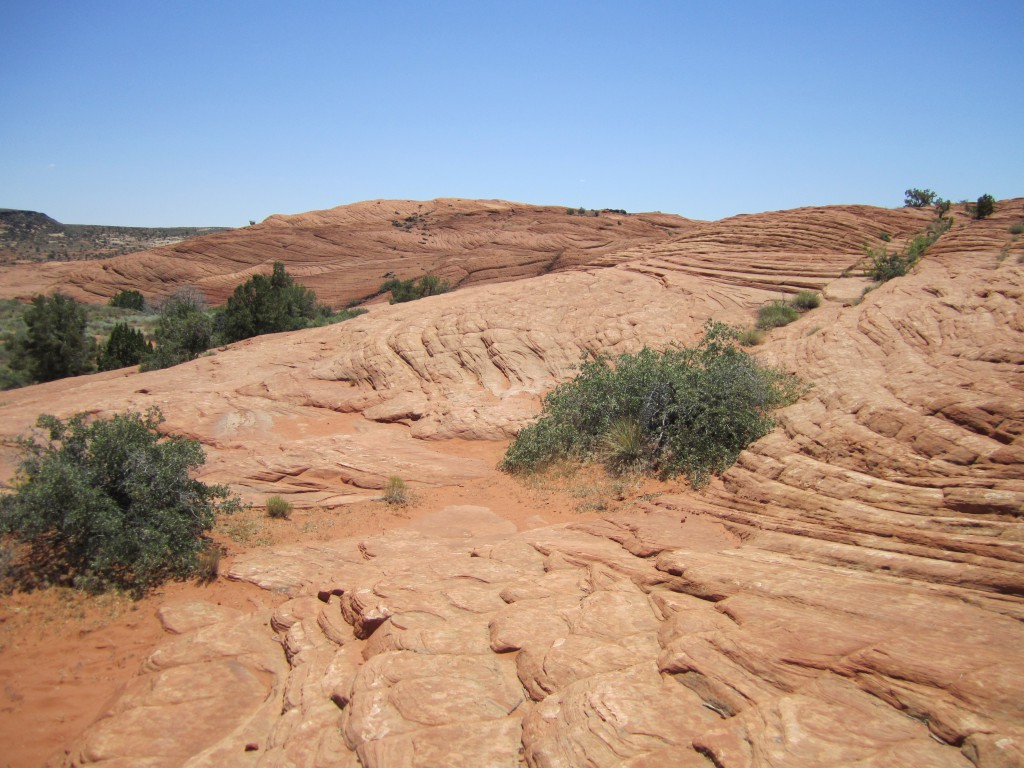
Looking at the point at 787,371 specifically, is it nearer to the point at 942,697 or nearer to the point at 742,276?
the point at 742,276

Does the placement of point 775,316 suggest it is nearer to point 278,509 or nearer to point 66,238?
point 278,509

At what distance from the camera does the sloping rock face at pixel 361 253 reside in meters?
41.8

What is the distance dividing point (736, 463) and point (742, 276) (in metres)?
9.01

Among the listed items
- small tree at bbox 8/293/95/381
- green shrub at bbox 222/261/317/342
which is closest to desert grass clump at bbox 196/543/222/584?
green shrub at bbox 222/261/317/342

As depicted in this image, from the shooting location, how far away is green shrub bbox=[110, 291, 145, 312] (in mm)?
38094

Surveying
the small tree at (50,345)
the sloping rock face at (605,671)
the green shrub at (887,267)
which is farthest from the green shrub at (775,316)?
the small tree at (50,345)

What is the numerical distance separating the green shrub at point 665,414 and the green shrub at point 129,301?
35.6 meters

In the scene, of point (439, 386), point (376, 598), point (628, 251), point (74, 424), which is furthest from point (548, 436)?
point (628, 251)

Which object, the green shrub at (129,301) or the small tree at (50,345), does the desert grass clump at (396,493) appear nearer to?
the small tree at (50,345)

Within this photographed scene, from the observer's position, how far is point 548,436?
1102 cm

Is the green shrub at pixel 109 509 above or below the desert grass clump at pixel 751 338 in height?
below

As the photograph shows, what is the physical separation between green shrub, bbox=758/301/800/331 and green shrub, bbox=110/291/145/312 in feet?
122

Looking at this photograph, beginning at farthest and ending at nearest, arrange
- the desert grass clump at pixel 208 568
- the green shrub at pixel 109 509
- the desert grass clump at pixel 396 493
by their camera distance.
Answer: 1. the desert grass clump at pixel 396 493
2. the desert grass clump at pixel 208 568
3. the green shrub at pixel 109 509

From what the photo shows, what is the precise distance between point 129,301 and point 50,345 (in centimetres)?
1881
